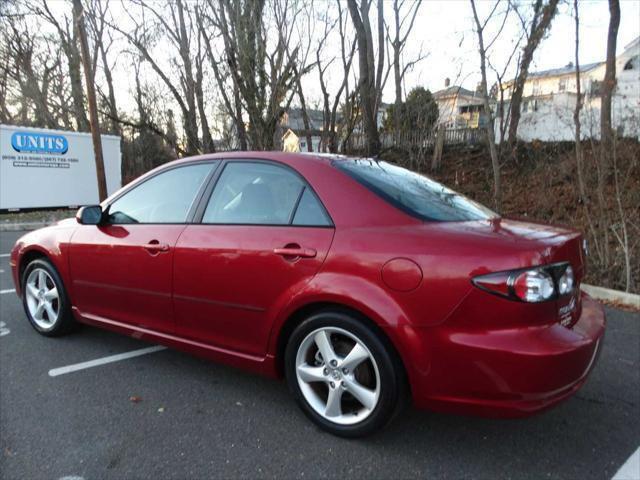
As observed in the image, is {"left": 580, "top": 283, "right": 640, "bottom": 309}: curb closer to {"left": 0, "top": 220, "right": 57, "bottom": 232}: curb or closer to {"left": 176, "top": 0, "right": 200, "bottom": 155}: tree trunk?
{"left": 176, "top": 0, "right": 200, "bottom": 155}: tree trunk

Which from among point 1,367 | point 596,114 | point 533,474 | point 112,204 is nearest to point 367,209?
point 533,474

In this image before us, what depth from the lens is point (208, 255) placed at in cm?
284

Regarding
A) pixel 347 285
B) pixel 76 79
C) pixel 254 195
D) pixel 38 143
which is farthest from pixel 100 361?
pixel 76 79

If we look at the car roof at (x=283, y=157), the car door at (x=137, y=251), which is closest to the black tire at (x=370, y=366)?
the car roof at (x=283, y=157)

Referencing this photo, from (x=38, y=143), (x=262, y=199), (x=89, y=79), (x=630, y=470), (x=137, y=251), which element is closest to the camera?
(x=630, y=470)

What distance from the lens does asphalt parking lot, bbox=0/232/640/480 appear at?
7.53ft

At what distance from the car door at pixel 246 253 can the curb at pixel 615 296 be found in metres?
3.85

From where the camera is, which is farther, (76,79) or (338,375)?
(76,79)

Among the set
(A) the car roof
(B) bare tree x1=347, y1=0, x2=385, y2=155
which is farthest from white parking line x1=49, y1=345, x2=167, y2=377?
(B) bare tree x1=347, y1=0, x2=385, y2=155

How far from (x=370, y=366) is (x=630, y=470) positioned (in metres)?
1.32

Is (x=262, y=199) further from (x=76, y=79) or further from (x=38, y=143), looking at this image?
(x=76, y=79)

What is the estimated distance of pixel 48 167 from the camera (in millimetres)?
15789

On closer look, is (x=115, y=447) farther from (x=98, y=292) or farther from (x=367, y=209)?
(x=367, y=209)

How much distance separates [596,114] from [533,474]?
27.3 ft
